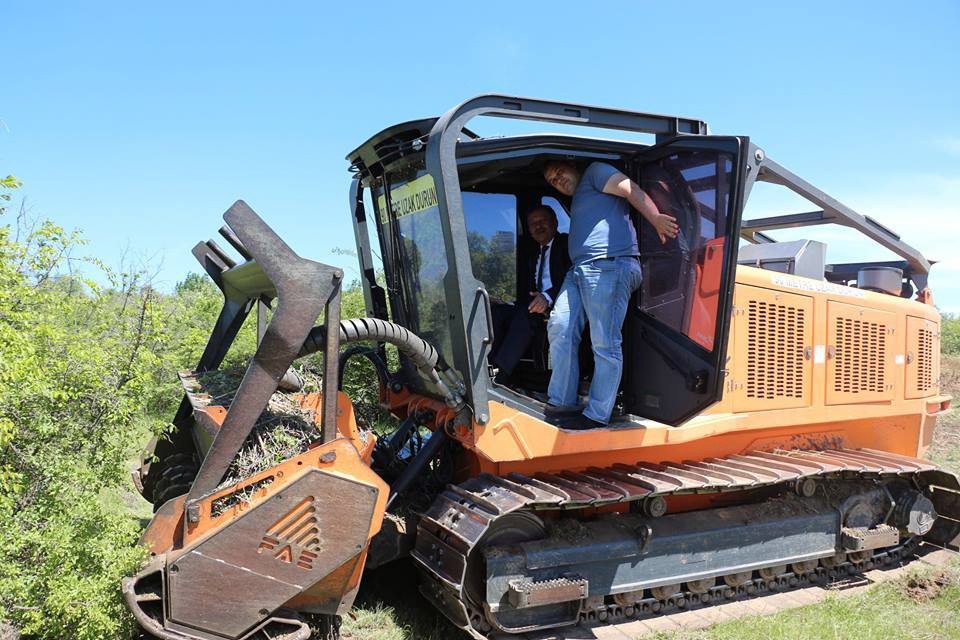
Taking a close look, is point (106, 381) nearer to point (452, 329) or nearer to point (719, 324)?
point (452, 329)

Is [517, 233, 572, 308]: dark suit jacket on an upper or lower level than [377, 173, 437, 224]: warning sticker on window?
lower

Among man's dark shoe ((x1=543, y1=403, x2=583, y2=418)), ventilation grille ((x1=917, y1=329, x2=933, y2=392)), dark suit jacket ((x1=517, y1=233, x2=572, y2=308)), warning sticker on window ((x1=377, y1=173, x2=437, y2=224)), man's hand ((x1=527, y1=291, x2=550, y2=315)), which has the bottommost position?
man's dark shoe ((x1=543, y1=403, x2=583, y2=418))

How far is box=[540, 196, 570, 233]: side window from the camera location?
5668mm

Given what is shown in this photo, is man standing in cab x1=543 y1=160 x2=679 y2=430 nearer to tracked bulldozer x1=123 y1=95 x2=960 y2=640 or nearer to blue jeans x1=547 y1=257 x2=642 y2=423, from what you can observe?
blue jeans x1=547 y1=257 x2=642 y2=423

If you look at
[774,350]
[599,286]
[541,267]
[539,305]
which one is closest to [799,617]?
[774,350]

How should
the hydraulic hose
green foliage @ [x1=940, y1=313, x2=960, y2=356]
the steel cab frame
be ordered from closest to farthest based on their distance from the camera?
the hydraulic hose
the steel cab frame
green foliage @ [x1=940, y1=313, x2=960, y2=356]

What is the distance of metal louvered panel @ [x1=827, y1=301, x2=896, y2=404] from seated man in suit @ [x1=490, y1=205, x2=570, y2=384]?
6.83ft

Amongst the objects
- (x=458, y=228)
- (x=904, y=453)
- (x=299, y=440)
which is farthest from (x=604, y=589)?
(x=904, y=453)

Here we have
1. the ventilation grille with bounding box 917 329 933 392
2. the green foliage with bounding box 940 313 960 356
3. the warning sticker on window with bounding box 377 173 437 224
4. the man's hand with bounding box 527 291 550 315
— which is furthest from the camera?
the green foliage with bounding box 940 313 960 356

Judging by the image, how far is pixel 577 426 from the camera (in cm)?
465

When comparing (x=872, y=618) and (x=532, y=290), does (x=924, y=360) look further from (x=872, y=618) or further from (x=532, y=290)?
(x=532, y=290)

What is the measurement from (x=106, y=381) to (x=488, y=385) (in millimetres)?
2276

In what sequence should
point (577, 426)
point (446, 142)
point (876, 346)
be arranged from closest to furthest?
1. point (446, 142)
2. point (577, 426)
3. point (876, 346)

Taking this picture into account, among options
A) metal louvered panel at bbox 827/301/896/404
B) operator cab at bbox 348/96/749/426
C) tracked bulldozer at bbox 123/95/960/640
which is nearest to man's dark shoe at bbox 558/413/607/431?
tracked bulldozer at bbox 123/95/960/640
